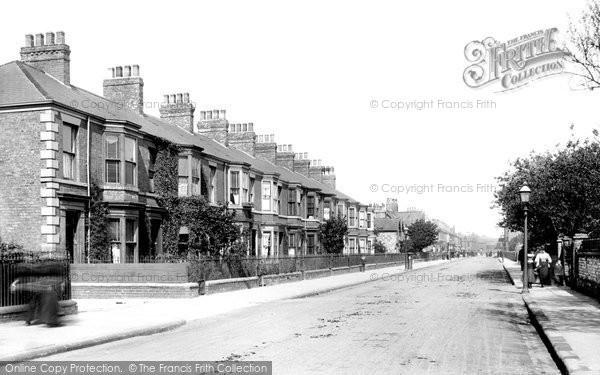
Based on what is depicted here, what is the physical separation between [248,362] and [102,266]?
13.5m

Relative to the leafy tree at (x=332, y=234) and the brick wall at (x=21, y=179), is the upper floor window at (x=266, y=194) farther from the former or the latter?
the brick wall at (x=21, y=179)

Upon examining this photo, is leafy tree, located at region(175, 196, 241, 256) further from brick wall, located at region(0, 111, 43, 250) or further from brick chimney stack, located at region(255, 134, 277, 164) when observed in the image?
brick chimney stack, located at region(255, 134, 277, 164)

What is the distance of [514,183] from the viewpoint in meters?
37.4

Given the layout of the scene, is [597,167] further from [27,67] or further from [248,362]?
[27,67]

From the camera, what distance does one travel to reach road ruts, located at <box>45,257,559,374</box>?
8914 millimetres

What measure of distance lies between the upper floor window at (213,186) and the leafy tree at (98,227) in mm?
9172

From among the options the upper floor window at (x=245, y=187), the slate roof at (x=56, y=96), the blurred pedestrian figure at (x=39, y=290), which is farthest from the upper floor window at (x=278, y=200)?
the blurred pedestrian figure at (x=39, y=290)

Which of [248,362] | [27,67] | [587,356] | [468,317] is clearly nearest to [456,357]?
[587,356]

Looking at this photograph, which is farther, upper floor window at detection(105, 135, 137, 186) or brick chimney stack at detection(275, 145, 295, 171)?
brick chimney stack at detection(275, 145, 295, 171)

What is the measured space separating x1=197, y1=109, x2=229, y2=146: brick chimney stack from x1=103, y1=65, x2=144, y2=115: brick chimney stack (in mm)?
10931

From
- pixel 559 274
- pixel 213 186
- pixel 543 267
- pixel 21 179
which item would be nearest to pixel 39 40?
pixel 21 179

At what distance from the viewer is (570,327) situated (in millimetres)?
12664

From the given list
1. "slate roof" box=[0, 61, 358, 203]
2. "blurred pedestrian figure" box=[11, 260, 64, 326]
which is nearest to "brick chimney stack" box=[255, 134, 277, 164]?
"slate roof" box=[0, 61, 358, 203]

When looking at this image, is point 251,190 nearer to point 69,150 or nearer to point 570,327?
point 69,150
